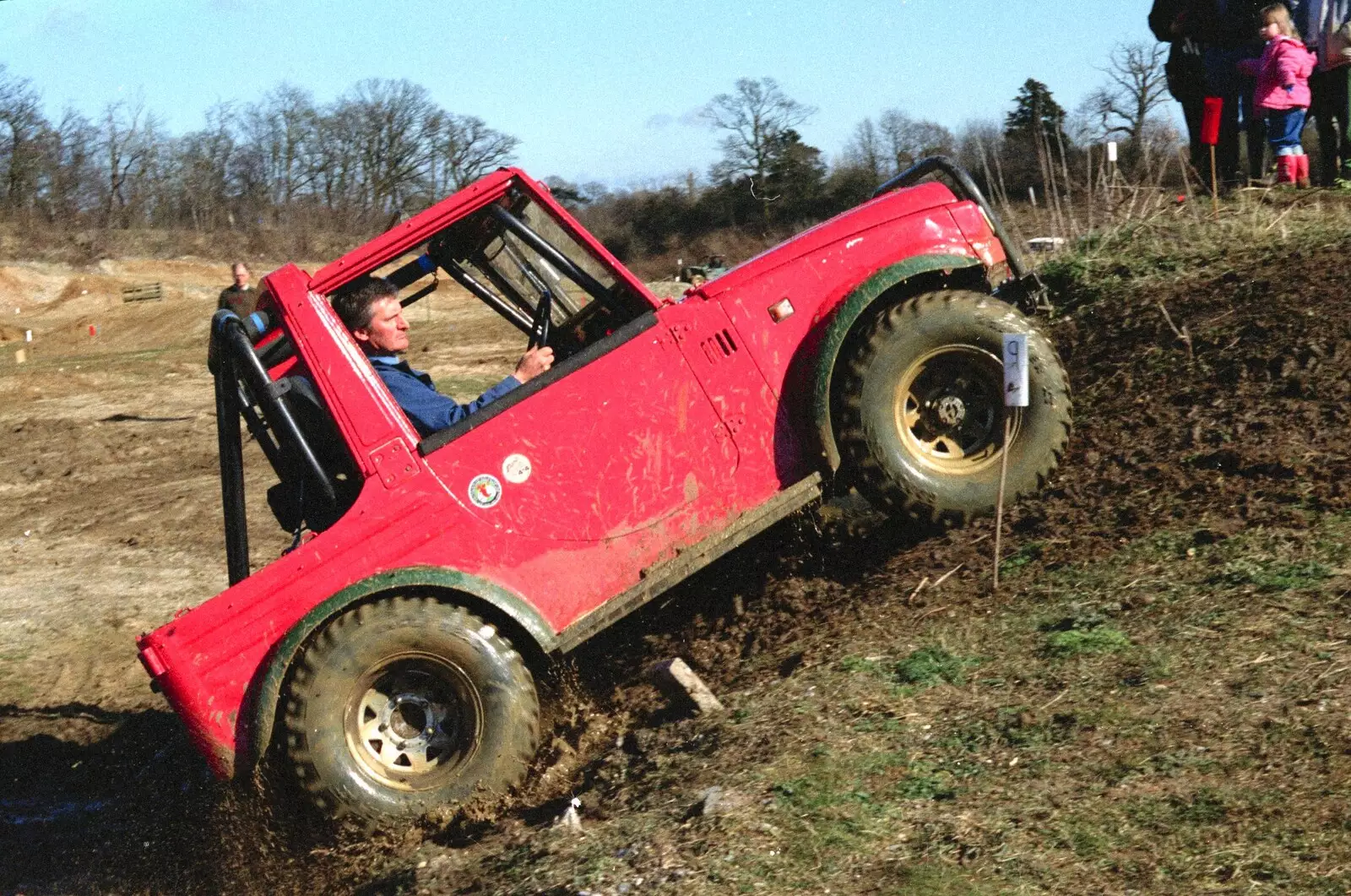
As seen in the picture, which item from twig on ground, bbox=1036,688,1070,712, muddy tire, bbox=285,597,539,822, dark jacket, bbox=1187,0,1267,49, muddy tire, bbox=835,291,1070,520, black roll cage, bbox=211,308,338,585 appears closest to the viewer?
twig on ground, bbox=1036,688,1070,712

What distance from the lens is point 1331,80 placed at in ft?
32.6

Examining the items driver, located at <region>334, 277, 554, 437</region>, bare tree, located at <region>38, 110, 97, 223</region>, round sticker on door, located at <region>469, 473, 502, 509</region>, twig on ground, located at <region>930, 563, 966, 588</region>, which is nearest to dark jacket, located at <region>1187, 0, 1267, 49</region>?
twig on ground, located at <region>930, 563, 966, 588</region>

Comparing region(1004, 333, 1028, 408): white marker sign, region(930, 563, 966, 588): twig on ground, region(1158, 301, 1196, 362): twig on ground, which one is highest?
region(1004, 333, 1028, 408): white marker sign

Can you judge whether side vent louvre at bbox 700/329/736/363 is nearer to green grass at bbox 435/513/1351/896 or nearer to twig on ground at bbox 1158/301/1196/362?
green grass at bbox 435/513/1351/896

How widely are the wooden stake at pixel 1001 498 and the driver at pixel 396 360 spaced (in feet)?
6.09

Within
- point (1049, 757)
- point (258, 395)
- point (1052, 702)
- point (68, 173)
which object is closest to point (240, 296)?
point (258, 395)

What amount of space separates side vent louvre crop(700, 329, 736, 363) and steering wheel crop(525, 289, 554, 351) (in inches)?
34.8

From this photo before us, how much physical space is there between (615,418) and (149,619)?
5000 mm

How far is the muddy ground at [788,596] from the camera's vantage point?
18.4 feet

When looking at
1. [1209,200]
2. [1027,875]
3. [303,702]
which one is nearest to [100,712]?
[303,702]

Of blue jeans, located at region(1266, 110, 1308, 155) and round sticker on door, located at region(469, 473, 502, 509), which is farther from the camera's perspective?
blue jeans, located at region(1266, 110, 1308, 155)

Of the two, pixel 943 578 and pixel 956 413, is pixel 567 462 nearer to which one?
pixel 943 578

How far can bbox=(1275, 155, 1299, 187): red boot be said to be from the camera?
9664mm

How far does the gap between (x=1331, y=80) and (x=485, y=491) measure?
24.5 feet
